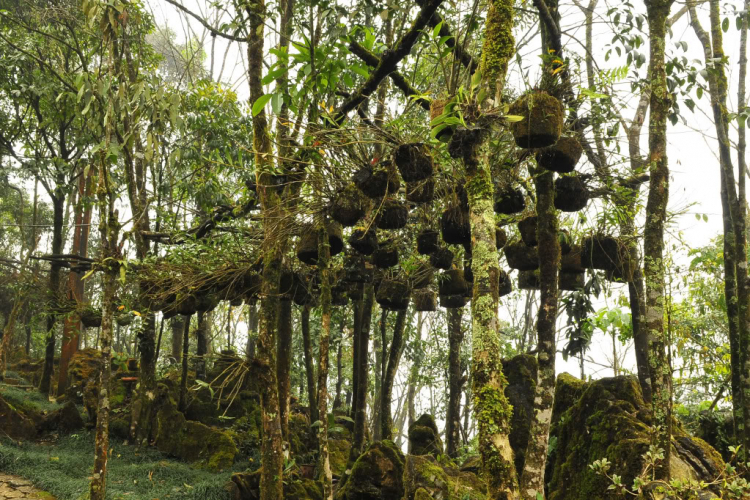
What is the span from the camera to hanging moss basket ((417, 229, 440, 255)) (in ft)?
19.7

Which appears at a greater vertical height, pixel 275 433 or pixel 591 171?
pixel 591 171

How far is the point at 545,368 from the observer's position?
4.21 m

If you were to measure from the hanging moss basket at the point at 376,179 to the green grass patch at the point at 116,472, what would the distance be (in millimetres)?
4695

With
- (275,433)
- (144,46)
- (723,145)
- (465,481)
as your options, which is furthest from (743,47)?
(144,46)

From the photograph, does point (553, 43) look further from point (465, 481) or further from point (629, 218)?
point (465, 481)

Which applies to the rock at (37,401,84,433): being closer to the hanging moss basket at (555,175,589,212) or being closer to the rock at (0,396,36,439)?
the rock at (0,396,36,439)

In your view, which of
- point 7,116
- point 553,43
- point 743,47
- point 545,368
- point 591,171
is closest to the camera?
point 545,368

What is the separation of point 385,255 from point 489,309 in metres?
3.66

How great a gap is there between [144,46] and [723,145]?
34.0 feet

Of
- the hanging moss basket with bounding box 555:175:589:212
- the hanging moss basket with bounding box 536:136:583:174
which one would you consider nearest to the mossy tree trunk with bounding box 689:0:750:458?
the hanging moss basket with bounding box 555:175:589:212

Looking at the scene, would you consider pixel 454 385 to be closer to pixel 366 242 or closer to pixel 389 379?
pixel 389 379

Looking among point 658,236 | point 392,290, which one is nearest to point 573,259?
point 658,236

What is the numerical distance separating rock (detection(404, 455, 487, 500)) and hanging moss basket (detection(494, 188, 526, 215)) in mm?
2832

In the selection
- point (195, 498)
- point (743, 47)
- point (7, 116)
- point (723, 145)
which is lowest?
point (195, 498)
